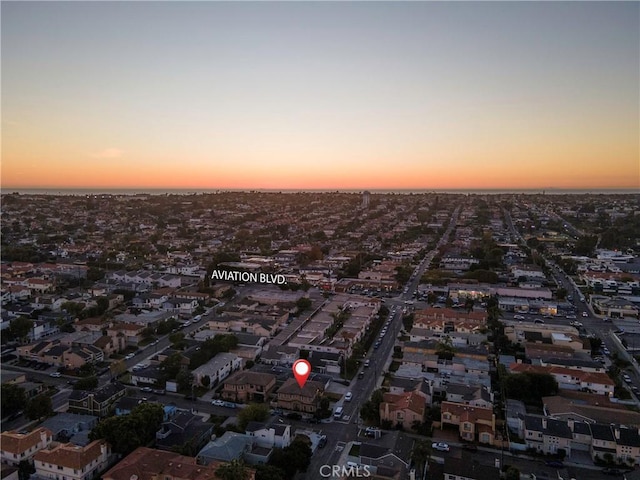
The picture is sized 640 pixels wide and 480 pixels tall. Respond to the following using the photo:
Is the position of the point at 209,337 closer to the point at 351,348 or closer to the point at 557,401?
the point at 351,348

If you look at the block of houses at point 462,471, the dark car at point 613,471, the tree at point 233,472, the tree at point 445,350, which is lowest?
the dark car at point 613,471

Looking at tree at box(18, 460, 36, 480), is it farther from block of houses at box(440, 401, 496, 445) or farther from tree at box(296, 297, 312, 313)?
tree at box(296, 297, 312, 313)

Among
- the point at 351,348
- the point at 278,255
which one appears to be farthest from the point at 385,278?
the point at 351,348

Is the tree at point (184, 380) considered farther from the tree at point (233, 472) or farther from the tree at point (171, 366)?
the tree at point (233, 472)

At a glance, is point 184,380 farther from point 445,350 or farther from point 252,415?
point 445,350

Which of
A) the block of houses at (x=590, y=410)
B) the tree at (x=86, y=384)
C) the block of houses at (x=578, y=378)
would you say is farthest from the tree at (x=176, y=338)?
the block of houses at (x=590, y=410)
